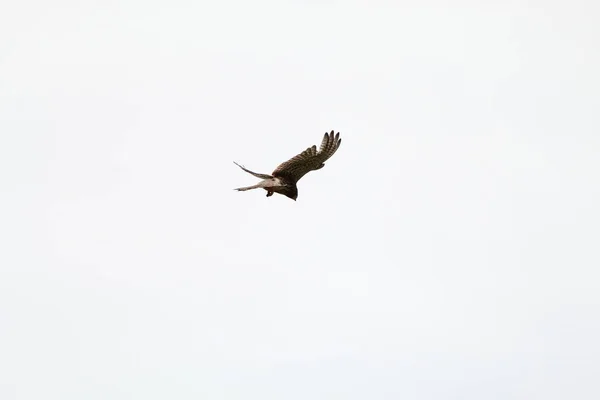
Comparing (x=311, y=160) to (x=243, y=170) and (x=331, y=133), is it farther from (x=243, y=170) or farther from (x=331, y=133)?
(x=243, y=170)

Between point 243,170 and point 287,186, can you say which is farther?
point 287,186

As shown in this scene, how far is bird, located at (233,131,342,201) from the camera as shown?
31.2m

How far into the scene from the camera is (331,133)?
31.1 meters

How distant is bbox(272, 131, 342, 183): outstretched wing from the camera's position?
31203mm

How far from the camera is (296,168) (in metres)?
31.7

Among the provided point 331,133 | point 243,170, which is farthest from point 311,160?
point 243,170

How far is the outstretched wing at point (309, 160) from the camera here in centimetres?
3120

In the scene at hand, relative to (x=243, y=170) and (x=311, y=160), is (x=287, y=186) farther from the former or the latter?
(x=243, y=170)

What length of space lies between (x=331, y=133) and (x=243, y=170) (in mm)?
3946

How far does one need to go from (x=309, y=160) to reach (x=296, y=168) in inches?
20.6

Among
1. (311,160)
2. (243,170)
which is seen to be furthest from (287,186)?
(243,170)

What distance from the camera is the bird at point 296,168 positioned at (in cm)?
3117

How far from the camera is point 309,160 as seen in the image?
31438 mm

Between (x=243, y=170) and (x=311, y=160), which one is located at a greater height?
(x=311, y=160)
